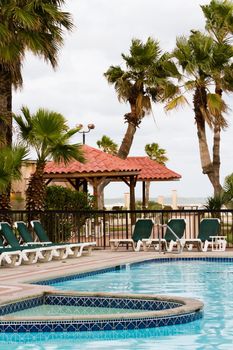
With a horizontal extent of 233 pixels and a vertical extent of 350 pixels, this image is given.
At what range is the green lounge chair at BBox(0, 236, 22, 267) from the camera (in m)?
16.6

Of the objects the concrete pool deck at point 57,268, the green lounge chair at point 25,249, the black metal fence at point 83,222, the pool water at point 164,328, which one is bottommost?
the pool water at point 164,328

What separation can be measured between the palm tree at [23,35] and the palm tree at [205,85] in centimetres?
1049

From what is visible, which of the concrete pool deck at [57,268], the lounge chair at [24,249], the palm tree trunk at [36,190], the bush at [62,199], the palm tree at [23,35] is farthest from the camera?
the bush at [62,199]

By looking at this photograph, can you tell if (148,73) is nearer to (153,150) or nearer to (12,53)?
(12,53)

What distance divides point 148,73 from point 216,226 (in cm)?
1720

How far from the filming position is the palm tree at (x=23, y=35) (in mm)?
20750

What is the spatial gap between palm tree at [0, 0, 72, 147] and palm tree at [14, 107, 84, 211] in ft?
1.94

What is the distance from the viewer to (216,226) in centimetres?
2144

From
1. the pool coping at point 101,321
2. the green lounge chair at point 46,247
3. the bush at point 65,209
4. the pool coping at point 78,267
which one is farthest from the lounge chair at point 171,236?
the pool coping at point 101,321

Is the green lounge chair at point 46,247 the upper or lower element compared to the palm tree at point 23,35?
lower

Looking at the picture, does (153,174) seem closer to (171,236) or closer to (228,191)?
(228,191)

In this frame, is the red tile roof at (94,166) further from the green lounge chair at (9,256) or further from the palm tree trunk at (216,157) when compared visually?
the green lounge chair at (9,256)

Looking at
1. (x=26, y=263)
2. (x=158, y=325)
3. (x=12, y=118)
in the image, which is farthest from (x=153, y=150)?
(x=158, y=325)

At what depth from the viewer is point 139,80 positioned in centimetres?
3788
